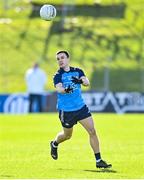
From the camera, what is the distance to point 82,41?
1588 inches

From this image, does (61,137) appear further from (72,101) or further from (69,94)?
(69,94)

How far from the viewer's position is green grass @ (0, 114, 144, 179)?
41.0 ft

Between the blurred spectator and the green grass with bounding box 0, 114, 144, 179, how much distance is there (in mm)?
4859

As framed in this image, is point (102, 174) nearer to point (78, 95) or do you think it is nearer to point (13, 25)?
point (78, 95)

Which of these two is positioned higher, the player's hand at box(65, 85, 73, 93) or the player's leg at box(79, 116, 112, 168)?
the player's hand at box(65, 85, 73, 93)

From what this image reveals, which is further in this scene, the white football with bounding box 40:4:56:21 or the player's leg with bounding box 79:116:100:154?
the white football with bounding box 40:4:56:21

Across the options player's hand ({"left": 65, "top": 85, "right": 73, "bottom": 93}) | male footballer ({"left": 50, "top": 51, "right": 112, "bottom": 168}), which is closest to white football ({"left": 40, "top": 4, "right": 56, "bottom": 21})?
male footballer ({"left": 50, "top": 51, "right": 112, "bottom": 168})

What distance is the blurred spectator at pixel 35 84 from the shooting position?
32.4 meters

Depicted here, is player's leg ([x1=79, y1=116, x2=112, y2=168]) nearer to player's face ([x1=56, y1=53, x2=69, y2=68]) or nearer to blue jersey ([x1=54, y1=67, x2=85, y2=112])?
blue jersey ([x1=54, y1=67, x2=85, y2=112])

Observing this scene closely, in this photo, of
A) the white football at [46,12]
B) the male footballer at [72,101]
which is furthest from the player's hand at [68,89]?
the white football at [46,12]

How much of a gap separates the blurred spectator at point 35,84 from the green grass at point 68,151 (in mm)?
4859

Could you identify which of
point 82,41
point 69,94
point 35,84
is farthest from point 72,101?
point 82,41

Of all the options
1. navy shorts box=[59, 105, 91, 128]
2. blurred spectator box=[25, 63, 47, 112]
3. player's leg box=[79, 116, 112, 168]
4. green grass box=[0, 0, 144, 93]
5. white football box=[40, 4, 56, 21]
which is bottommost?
player's leg box=[79, 116, 112, 168]

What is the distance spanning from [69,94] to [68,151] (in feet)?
11.9
